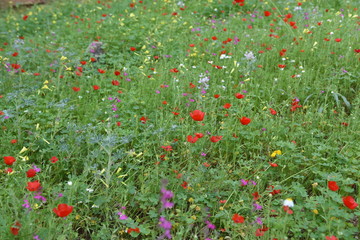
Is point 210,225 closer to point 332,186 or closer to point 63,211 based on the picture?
point 332,186

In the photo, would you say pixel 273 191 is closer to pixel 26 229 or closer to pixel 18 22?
pixel 26 229

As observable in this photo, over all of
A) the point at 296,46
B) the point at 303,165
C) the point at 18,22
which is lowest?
the point at 18,22

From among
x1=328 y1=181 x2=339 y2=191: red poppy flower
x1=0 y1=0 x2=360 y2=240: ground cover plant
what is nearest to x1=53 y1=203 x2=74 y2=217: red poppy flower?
x1=0 y1=0 x2=360 y2=240: ground cover plant

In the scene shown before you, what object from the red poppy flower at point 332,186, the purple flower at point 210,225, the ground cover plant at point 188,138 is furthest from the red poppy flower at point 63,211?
the red poppy flower at point 332,186

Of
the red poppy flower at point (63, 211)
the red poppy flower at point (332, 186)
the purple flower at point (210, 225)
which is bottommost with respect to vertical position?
the purple flower at point (210, 225)

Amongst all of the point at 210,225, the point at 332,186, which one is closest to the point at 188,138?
the point at 210,225

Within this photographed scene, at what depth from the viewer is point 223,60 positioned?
4.60 m

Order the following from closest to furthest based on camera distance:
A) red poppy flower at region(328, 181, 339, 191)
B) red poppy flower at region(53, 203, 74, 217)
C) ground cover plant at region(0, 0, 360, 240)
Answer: red poppy flower at region(53, 203, 74, 217), red poppy flower at region(328, 181, 339, 191), ground cover plant at region(0, 0, 360, 240)

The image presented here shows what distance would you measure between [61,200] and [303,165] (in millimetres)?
1867

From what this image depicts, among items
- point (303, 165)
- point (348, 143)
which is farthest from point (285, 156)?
point (348, 143)

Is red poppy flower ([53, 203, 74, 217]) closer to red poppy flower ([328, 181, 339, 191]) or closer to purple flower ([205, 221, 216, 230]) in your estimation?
purple flower ([205, 221, 216, 230])

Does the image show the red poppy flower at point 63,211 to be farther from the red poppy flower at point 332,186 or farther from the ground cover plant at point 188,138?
the red poppy flower at point 332,186

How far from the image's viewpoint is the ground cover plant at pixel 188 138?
7.38 ft

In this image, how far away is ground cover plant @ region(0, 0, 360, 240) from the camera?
2248mm
